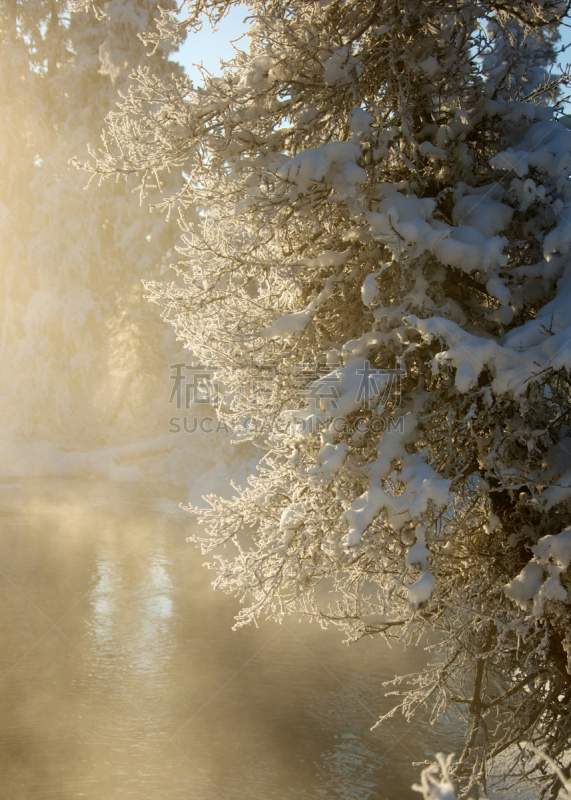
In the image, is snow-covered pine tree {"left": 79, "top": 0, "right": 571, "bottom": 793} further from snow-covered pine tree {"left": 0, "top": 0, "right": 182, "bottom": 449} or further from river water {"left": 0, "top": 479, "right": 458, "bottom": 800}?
snow-covered pine tree {"left": 0, "top": 0, "right": 182, "bottom": 449}

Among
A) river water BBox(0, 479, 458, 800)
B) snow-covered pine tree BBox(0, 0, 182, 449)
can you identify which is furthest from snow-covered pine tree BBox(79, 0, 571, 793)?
snow-covered pine tree BBox(0, 0, 182, 449)

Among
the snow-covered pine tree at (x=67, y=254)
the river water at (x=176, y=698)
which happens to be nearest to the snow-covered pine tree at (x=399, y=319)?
the river water at (x=176, y=698)

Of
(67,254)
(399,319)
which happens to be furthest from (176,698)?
(67,254)

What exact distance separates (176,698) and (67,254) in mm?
21312

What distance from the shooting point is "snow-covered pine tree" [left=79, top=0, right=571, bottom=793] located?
4.36m

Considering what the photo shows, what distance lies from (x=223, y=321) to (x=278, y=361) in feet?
1.97

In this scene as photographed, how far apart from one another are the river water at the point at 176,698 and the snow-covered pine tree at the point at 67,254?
12.9 meters

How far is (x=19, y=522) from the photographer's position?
53.4 ft

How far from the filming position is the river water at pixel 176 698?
21.1 ft

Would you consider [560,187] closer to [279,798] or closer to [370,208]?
[370,208]

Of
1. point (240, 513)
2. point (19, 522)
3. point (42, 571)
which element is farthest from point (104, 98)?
point (240, 513)

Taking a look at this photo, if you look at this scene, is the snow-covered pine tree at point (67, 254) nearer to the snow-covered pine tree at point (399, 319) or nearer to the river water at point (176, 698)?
the river water at point (176, 698)

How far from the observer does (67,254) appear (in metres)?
25.3

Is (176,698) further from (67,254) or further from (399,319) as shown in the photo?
(67,254)
